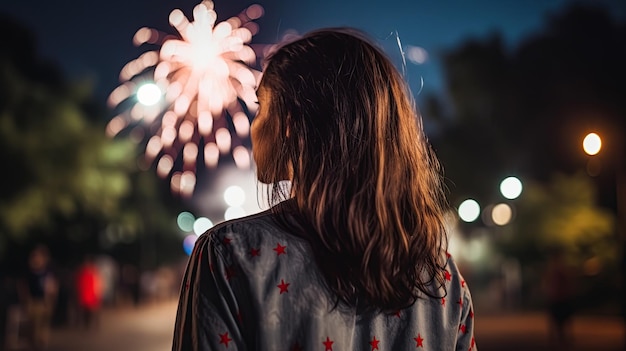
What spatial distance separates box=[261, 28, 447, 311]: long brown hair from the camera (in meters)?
1.93

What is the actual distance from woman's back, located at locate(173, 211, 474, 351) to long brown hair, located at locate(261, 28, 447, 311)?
0.05 m

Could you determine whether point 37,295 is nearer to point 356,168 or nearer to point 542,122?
point 356,168

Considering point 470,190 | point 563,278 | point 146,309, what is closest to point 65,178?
point 146,309

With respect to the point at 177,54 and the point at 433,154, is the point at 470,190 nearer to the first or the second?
the point at 177,54

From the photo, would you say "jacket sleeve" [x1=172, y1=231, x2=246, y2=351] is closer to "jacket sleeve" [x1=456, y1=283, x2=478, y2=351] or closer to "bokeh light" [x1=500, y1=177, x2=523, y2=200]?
"jacket sleeve" [x1=456, y1=283, x2=478, y2=351]

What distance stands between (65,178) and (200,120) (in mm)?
13045

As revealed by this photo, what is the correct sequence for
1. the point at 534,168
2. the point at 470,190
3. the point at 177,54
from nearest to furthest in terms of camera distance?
the point at 177,54
the point at 534,168
the point at 470,190

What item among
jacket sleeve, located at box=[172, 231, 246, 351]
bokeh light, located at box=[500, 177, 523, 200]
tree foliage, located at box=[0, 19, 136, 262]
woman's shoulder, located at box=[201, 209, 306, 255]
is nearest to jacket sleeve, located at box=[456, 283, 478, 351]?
woman's shoulder, located at box=[201, 209, 306, 255]

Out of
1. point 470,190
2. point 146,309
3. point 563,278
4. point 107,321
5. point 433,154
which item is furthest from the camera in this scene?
point 470,190

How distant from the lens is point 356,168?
1.98 m

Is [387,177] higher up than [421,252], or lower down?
higher up

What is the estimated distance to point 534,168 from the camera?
3672cm

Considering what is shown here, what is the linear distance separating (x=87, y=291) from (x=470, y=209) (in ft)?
73.5

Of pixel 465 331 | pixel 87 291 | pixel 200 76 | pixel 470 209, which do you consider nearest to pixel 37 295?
pixel 200 76
